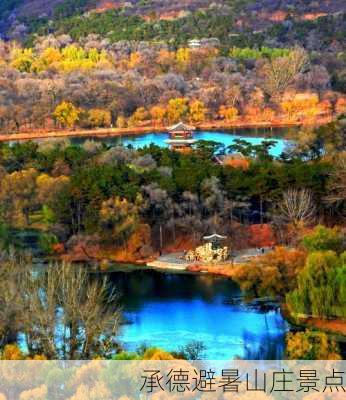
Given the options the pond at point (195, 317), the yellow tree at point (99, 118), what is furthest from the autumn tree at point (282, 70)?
the pond at point (195, 317)

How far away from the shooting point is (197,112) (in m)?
55.8

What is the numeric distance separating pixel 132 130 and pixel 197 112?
3341 millimetres

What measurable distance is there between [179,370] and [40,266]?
1249cm

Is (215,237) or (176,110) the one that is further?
(176,110)

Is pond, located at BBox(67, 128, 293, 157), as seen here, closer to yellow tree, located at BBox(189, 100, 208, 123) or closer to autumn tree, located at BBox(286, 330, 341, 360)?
yellow tree, located at BBox(189, 100, 208, 123)

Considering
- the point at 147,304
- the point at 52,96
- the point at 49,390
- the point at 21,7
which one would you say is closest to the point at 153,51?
the point at 52,96

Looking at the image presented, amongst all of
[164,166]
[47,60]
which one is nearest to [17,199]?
[164,166]

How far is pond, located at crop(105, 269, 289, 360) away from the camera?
23781 millimetres

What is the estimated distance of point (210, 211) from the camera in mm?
31875

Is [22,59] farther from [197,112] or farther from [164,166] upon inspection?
[164,166]

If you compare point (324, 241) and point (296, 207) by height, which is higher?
point (296, 207)

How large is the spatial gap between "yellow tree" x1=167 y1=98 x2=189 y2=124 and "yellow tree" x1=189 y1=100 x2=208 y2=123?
320 mm

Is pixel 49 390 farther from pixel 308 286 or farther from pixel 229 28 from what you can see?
pixel 229 28

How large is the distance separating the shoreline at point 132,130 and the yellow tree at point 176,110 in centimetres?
66
